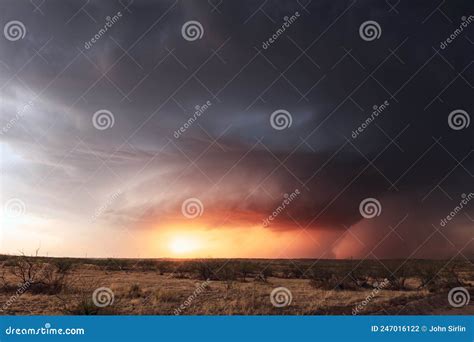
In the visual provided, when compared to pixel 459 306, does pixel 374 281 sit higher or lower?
higher

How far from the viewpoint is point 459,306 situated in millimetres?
16812

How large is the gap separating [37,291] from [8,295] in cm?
124

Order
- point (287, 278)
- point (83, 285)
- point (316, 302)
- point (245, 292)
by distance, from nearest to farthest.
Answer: point (316, 302)
point (245, 292)
point (83, 285)
point (287, 278)

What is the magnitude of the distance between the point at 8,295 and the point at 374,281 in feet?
66.3
